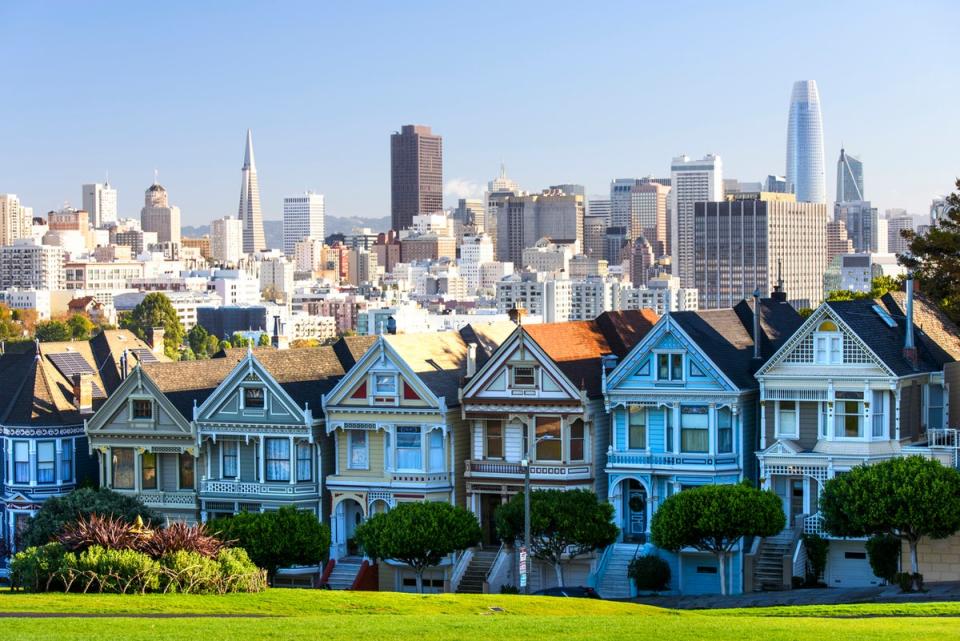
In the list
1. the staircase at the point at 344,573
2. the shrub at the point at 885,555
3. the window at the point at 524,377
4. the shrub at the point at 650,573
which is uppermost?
the window at the point at 524,377

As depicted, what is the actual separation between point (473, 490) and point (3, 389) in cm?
1724

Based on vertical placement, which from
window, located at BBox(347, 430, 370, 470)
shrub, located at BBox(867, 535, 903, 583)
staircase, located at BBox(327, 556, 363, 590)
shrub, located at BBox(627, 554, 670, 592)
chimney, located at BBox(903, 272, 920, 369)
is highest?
chimney, located at BBox(903, 272, 920, 369)

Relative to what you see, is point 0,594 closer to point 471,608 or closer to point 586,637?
point 471,608

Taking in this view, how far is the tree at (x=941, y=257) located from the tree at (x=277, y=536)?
2149 cm

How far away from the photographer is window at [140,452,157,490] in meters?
60.1

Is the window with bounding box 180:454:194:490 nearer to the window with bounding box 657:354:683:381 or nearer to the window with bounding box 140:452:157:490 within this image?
the window with bounding box 140:452:157:490

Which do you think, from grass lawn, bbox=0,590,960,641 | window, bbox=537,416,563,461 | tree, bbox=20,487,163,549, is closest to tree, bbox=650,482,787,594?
window, bbox=537,416,563,461

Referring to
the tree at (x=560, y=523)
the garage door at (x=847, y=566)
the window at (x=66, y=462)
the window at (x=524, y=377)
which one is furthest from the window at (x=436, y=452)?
the window at (x=66, y=462)

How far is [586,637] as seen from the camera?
34219mm

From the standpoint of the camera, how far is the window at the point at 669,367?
53562 mm

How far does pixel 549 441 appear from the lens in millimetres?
55125

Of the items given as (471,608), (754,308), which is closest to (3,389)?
(754,308)

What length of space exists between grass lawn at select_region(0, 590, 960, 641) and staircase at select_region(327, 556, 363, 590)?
13.6 metres

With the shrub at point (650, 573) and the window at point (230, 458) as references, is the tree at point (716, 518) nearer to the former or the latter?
the shrub at point (650, 573)
